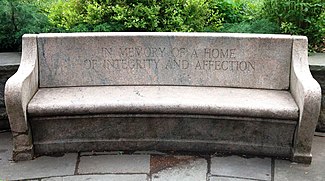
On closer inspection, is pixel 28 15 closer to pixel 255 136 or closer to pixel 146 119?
pixel 146 119

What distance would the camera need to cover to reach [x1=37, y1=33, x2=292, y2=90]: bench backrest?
4895 millimetres

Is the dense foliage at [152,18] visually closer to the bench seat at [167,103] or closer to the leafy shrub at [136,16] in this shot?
the leafy shrub at [136,16]

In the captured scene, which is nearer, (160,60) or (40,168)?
(40,168)

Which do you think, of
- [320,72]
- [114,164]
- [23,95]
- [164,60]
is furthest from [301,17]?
[23,95]

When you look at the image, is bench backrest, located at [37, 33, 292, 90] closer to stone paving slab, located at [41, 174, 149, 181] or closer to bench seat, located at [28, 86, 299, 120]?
bench seat, located at [28, 86, 299, 120]

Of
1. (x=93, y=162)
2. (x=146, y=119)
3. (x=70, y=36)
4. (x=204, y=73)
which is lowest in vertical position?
(x=93, y=162)

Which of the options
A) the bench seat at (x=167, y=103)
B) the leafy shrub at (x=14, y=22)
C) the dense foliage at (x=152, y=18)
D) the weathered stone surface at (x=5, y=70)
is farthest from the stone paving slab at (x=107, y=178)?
the leafy shrub at (x=14, y=22)

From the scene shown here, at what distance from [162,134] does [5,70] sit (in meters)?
1.76

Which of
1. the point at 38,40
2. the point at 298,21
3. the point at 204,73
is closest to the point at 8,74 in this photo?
the point at 38,40

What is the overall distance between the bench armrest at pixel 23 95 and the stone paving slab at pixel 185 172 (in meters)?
1.24

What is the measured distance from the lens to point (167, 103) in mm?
4508

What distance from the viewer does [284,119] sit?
4.46 meters

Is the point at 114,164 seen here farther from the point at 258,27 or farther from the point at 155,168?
the point at 258,27

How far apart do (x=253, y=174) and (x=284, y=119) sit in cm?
57
